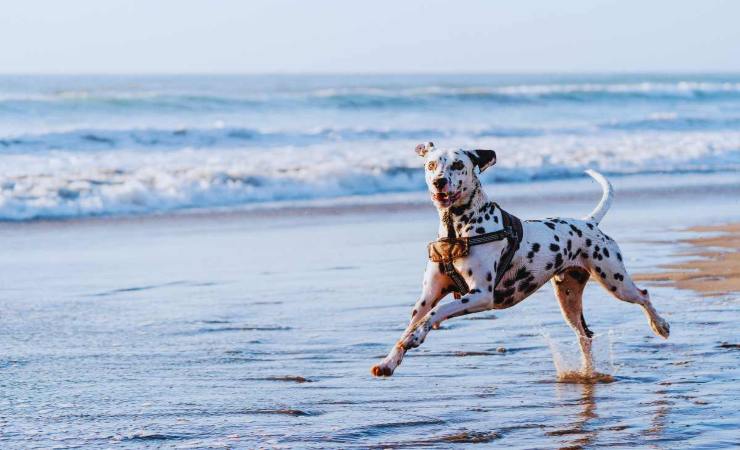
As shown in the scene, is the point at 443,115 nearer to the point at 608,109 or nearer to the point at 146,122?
the point at 608,109

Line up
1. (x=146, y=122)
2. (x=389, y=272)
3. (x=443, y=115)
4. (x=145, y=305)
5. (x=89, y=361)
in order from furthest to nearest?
1. (x=443, y=115)
2. (x=146, y=122)
3. (x=389, y=272)
4. (x=145, y=305)
5. (x=89, y=361)

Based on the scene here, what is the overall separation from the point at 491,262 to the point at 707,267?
4.97 m

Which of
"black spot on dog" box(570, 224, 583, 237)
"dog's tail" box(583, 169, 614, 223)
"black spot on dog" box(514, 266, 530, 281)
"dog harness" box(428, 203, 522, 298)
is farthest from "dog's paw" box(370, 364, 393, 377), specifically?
"dog's tail" box(583, 169, 614, 223)

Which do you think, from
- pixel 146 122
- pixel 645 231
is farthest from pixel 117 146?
pixel 645 231

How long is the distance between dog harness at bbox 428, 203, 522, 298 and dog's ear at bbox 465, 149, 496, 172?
11.0 inches

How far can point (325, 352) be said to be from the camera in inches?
312

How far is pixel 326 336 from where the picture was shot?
8.41 meters

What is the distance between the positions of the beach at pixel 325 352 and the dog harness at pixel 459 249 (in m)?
0.58

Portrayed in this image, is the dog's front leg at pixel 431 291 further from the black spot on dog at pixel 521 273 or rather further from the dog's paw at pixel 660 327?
the dog's paw at pixel 660 327

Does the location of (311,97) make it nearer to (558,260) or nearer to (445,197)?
(558,260)

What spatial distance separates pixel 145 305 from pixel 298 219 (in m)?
6.25

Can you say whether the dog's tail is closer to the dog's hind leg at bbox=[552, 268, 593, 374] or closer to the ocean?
the dog's hind leg at bbox=[552, 268, 593, 374]

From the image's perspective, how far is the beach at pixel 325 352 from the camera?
19.7 feet

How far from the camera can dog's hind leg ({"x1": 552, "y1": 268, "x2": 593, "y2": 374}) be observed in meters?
7.38
